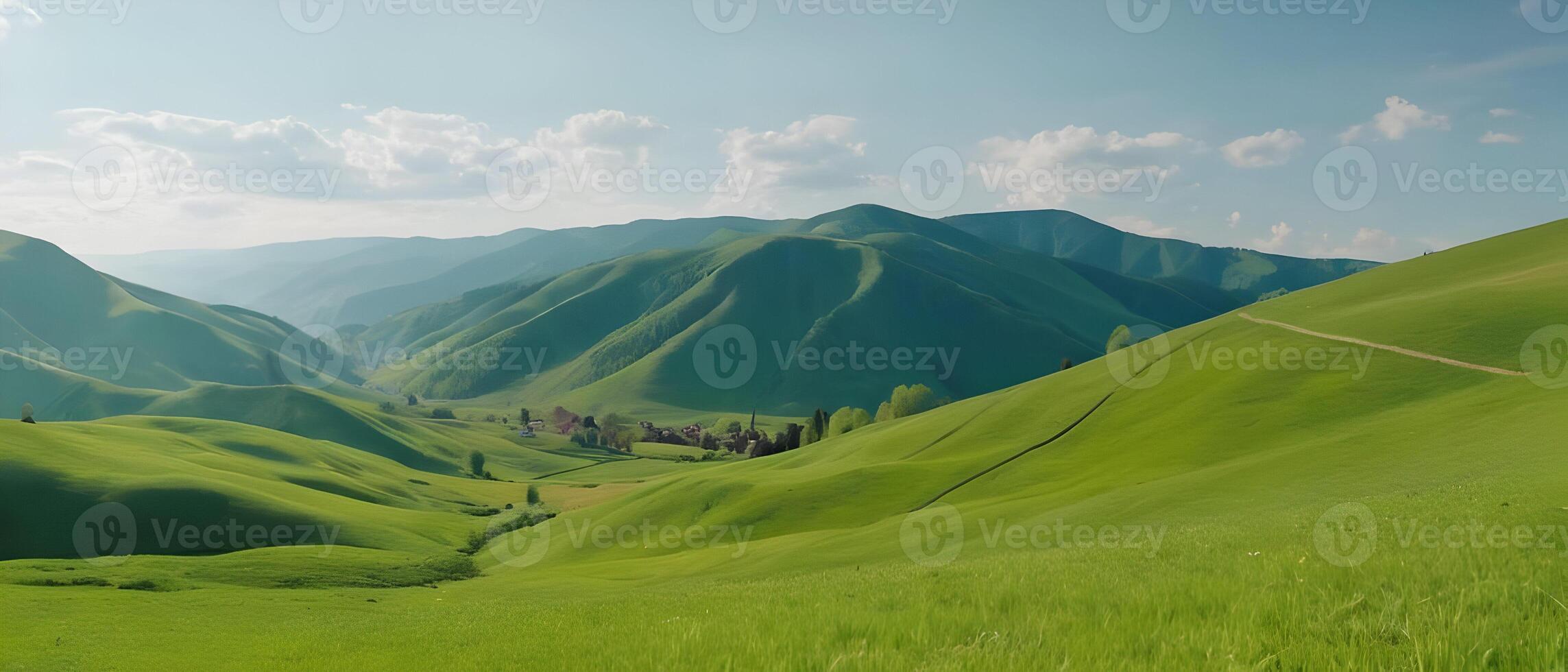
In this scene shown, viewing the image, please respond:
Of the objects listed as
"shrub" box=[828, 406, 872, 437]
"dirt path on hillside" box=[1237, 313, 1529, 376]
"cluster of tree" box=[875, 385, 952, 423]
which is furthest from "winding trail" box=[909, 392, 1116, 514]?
"shrub" box=[828, 406, 872, 437]

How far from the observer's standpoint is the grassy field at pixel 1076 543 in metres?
7.09

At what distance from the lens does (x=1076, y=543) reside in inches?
871

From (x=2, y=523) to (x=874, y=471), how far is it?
73.9 m

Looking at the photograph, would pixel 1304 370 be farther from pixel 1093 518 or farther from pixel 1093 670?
pixel 1093 670

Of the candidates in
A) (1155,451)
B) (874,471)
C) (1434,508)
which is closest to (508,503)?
(874,471)

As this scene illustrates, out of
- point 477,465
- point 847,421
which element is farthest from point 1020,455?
point 477,465

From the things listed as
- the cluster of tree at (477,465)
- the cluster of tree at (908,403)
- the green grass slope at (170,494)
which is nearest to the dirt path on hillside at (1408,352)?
the cluster of tree at (908,403)

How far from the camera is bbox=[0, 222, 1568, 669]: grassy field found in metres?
7.09

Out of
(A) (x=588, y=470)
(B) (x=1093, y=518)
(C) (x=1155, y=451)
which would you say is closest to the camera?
(B) (x=1093, y=518)

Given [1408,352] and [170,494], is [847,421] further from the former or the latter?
[170,494]

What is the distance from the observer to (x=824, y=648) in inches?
283

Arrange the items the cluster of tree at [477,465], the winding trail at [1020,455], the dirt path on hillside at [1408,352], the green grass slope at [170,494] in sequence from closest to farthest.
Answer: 1. the dirt path on hillside at [1408,352]
2. the winding trail at [1020,455]
3. the green grass slope at [170,494]
4. the cluster of tree at [477,465]

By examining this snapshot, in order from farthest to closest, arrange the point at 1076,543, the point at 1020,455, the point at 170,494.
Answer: the point at 170,494, the point at 1020,455, the point at 1076,543

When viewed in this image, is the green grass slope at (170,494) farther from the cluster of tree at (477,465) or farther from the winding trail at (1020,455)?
the cluster of tree at (477,465)
